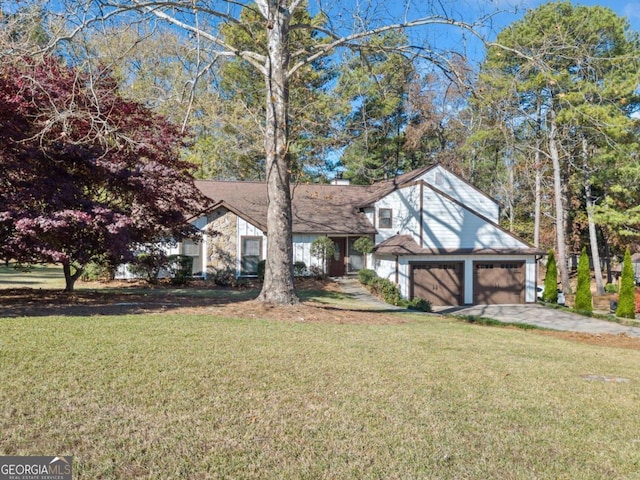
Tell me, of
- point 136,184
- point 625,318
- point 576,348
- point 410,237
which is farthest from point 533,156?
point 136,184

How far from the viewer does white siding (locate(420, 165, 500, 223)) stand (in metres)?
25.2

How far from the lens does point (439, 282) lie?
827 inches

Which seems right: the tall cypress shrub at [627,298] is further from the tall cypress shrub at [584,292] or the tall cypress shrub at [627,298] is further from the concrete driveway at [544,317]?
the concrete driveway at [544,317]

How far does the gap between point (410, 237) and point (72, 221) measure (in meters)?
15.9

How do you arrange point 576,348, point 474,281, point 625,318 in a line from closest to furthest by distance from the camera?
point 576,348
point 625,318
point 474,281

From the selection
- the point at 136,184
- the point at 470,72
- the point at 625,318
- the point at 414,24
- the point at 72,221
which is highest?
the point at 414,24

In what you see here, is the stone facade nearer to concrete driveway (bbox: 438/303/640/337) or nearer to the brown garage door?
concrete driveway (bbox: 438/303/640/337)

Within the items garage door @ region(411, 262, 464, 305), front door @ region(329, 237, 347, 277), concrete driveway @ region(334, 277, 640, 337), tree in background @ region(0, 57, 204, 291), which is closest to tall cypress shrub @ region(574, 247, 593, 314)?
concrete driveway @ region(334, 277, 640, 337)

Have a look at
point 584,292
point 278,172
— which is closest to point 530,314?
point 584,292

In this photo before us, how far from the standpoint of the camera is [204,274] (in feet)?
74.1

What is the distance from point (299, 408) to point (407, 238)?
18613 mm

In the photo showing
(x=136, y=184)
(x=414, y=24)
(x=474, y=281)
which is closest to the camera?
(x=414, y=24)

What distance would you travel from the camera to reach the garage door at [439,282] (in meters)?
20.8

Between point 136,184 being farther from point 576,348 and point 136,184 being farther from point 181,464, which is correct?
point 576,348
